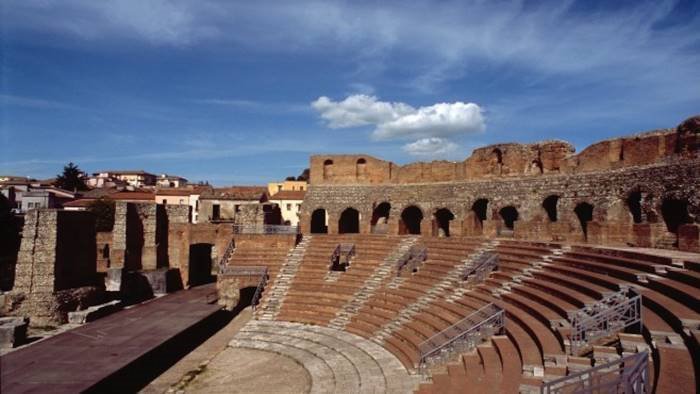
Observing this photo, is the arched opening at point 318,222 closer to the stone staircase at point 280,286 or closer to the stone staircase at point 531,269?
the stone staircase at point 280,286

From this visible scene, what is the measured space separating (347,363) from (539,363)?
6.31m

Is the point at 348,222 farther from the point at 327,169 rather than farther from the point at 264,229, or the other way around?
the point at 264,229

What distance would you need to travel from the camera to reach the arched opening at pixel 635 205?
16.8m

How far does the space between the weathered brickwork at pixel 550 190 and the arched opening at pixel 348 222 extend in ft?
1.64

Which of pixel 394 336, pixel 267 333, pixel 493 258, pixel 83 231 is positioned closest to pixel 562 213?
pixel 493 258

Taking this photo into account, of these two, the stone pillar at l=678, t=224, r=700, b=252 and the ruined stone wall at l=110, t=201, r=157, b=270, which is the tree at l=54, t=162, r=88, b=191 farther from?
the stone pillar at l=678, t=224, r=700, b=252

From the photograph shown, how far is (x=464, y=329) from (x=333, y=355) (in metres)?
4.20

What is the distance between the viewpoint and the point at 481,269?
14984 millimetres

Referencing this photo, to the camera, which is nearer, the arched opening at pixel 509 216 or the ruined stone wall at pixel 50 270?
the ruined stone wall at pixel 50 270

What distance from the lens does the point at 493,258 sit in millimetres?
15375

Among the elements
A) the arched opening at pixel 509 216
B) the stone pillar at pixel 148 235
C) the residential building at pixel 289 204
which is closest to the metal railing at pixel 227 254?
the stone pillar at pixel 148 235

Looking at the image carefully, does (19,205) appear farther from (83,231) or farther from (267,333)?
(267,333)

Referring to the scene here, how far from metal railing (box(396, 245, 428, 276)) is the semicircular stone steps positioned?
3818 mm

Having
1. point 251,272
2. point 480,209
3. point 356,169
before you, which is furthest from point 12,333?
point 480,209
